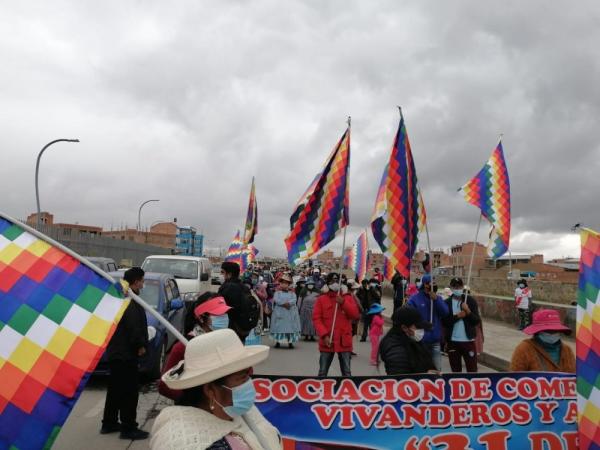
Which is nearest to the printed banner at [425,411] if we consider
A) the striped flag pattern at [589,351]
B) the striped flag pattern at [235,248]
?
the striped flag pattern at [589,351]

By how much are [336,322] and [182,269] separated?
357 inches

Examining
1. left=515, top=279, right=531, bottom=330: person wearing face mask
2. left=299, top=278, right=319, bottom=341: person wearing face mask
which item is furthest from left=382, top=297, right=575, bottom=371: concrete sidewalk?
left=299, top=278, right=319, bottom=341: person wearing face mask

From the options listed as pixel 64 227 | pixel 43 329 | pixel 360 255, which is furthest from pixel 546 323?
pixel 64 227

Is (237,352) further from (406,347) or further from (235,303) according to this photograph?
(235,303)

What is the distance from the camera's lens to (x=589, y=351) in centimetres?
340

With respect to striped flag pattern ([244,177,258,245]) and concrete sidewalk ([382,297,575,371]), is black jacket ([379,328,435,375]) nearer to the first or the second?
concrete sidewalk ([382,297,575,371])

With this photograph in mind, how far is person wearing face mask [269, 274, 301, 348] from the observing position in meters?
12.7

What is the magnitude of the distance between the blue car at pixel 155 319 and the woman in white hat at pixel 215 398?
15.3ft

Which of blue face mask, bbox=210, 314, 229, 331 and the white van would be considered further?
the white van

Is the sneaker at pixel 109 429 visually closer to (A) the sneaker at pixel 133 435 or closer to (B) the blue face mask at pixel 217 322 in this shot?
(A) the sneaker at pixel 133 435

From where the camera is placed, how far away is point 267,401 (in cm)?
423

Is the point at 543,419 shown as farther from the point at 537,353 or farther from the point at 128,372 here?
the point at 128,372

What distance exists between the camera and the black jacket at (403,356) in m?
4.44

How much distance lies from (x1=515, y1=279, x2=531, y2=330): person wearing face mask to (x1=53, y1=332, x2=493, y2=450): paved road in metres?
6.45
